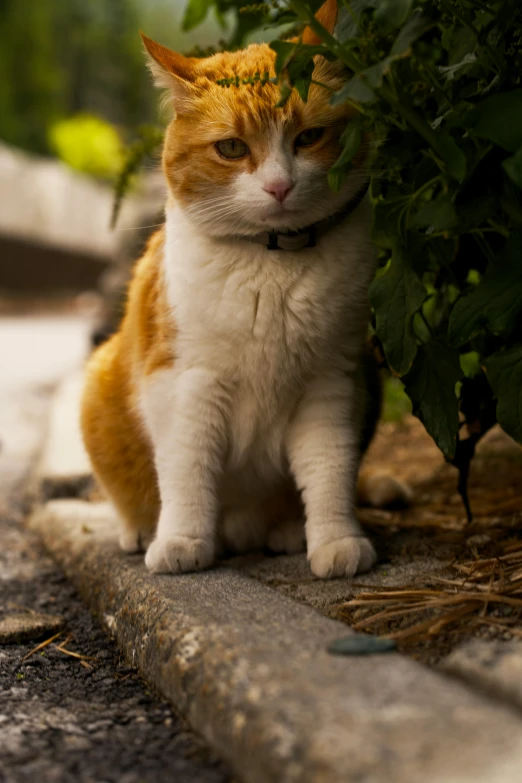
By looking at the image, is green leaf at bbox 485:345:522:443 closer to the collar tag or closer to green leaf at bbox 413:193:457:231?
green leaf at bbox 413:193:457:231

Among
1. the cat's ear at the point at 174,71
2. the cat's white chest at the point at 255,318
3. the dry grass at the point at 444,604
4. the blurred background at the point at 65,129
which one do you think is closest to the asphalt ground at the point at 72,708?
the dry grass at the point at 444,604

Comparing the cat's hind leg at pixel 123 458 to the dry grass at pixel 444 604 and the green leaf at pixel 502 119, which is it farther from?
the green leaf at pixel 502 119

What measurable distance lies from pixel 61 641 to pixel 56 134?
37.3 feet

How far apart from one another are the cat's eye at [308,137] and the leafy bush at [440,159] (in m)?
0.13

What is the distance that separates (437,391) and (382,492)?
85 cm

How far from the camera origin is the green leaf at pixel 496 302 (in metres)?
1.47

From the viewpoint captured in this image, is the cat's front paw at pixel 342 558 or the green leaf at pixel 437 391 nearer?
the green leaf at pixel 437 391

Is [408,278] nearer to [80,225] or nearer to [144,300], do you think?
[144,300]

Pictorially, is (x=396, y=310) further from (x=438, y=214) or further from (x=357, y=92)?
(x=357, y=92)

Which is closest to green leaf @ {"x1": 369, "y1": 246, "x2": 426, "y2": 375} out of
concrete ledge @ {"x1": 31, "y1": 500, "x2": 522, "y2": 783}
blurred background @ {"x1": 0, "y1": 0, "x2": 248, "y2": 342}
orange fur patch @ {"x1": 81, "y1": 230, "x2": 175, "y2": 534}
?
concrete ledge @ {"x1": 31, "y1": 500, "x2": 522, "y2": 783}

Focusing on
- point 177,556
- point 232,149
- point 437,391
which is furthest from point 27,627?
point 232,149

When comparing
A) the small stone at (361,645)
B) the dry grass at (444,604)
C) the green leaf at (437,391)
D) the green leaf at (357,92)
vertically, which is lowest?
the dry grass at (444,604)

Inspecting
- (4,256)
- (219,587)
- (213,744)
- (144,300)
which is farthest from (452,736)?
(4,256)

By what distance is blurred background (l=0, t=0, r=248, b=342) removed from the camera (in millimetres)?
10305
